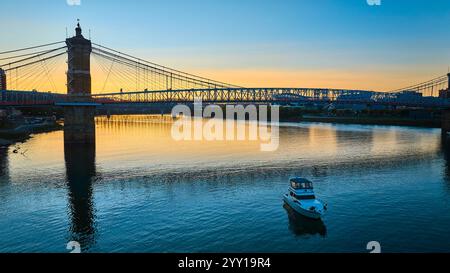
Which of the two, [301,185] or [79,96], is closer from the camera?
[301,185]

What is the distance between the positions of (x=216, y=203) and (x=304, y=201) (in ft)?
25.4

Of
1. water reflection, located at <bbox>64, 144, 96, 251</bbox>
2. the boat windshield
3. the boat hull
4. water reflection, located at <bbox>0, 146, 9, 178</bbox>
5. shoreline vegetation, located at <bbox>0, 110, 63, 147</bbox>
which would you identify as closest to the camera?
water reflection, located at <bbox>64, 144, 96, 251</bbox>

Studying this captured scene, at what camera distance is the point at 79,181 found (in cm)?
4369

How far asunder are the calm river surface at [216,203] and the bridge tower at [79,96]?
11.1 metres

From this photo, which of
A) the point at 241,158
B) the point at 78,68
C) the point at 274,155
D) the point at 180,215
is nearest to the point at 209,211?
the point at 180,215

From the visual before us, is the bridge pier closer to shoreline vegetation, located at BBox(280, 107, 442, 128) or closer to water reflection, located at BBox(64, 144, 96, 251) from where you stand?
water reflection, located at BBox(64, 144, 96, 251)

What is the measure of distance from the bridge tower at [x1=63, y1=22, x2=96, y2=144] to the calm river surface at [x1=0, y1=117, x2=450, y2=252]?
11069 mm

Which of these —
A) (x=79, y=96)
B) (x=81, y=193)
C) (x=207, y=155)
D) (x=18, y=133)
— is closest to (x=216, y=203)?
(x=81, y=193)

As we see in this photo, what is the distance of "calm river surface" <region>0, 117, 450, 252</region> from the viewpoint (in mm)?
25047

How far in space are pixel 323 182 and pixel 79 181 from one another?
87.8 ft

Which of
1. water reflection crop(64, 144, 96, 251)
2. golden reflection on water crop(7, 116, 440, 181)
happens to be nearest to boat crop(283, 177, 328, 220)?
water reflection crop(64, 144, 96, 251)

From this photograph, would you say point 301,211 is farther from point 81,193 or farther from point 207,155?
point 207,155

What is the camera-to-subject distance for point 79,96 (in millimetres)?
75562
